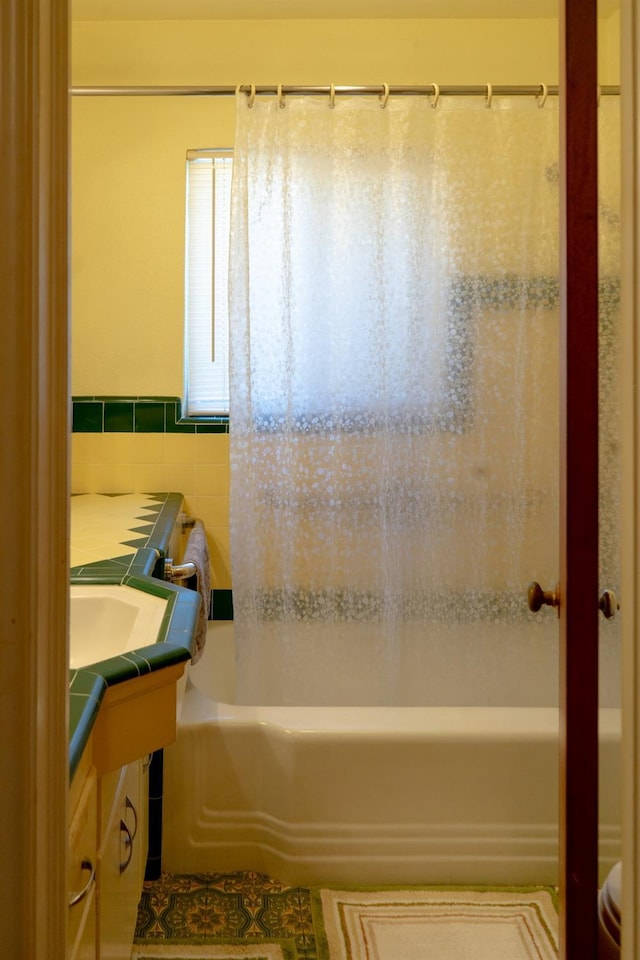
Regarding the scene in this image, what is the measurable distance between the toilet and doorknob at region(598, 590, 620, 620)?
278mm

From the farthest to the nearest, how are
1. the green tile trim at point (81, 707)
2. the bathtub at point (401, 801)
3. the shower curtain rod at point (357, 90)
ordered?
the shower curtain rod at point (357, 90) < the bathtub at point (401, 801) < the green tile trim at point (81, 707)

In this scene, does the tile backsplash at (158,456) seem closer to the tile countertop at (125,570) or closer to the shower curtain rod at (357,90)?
the tile countertop at (125,570)

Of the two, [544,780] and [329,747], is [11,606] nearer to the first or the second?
[329,747]

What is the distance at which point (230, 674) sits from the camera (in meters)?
2.29

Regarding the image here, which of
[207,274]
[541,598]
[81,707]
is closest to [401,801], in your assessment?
[541,598]

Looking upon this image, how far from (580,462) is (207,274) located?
6.11 ft

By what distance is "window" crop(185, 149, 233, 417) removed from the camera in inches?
95.9

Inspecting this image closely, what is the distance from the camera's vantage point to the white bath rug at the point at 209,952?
1.43 metres

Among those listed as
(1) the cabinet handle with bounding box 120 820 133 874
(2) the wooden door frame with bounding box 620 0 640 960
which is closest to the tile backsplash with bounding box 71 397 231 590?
(1) the cabinet handle with bounding box 120 820 133 874

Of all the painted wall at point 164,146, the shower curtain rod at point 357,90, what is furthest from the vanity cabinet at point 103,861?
the shower curtain rod at point 357,90

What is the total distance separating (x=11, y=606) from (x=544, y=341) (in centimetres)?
171

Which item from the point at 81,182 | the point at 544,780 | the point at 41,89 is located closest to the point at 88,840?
the point at 41,89

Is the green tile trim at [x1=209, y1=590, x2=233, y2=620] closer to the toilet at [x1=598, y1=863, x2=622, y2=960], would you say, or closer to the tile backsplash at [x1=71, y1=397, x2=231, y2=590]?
the tile backsplash at [x1=71, y1=397, x2=231, y2=590]

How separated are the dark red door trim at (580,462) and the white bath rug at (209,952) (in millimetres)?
788
